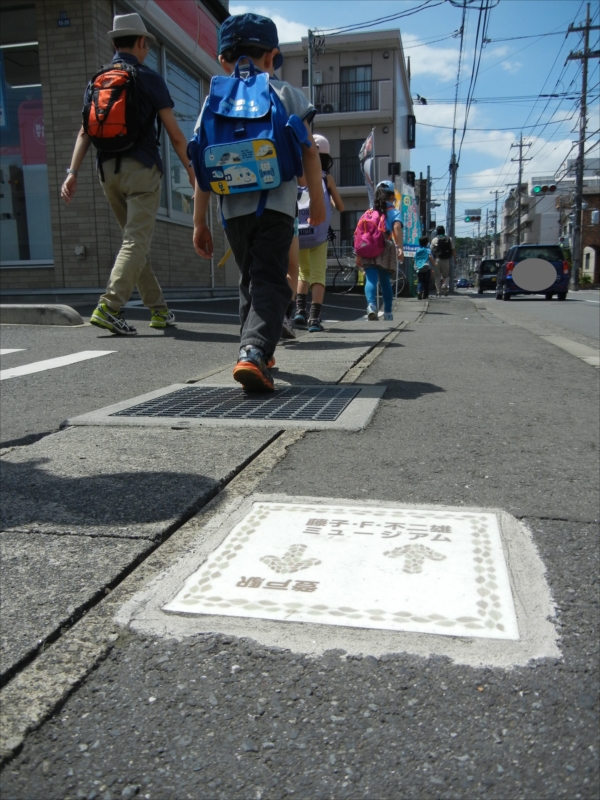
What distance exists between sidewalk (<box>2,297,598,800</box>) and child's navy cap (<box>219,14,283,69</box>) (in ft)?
6.85

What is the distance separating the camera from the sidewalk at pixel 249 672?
3.15 feet

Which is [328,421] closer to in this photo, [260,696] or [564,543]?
[564,543]

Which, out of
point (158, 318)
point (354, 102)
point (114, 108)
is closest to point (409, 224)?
point (354, 102)

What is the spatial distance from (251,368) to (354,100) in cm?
3371

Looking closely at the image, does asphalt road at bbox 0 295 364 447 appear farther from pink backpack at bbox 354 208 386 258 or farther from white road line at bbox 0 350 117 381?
pink backpack at bbox 354 208 386 258

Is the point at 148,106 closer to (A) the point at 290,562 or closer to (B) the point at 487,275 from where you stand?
(A) the point at 290,562

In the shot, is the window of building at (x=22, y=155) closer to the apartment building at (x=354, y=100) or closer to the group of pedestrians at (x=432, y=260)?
the group of pedestrians at (x=432, y=260)

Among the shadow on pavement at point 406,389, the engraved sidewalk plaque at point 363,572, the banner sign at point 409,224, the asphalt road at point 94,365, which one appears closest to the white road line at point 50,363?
the asphalt road at point 94,365

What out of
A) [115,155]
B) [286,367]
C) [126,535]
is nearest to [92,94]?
[115,155]

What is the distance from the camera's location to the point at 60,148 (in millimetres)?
9398

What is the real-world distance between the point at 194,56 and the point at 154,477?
1143cm

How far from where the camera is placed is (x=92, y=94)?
505 centimetres

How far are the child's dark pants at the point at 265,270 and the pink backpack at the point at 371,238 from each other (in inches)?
173

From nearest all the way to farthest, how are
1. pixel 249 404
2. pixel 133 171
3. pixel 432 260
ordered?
pixel 249 404, pixel 133 171, pixel 432 260
